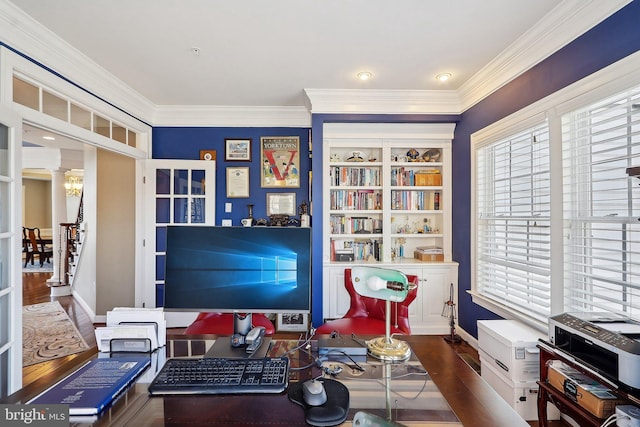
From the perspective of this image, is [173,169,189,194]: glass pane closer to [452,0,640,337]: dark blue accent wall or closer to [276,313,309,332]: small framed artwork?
[276,313,309,332]: small framed artwork

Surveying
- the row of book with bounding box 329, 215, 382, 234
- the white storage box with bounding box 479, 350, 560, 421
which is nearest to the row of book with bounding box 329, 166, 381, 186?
the row of book with bounding box 329, 215, 382, 234

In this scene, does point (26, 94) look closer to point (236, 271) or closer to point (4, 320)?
point (4, 320)

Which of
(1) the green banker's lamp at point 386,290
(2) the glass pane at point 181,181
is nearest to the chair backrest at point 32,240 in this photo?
(2) the glass pane at point 181,181

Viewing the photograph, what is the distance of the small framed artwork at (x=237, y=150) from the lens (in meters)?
3.83

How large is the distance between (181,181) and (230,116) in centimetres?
103

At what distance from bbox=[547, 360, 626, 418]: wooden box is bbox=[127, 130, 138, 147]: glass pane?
432 cm

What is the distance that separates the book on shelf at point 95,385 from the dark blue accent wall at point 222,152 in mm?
2834

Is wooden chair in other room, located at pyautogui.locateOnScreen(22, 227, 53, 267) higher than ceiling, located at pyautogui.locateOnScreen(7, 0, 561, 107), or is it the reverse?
ceiling, located at pyautogui.locateOnScreen(7, 0, 561, 107)

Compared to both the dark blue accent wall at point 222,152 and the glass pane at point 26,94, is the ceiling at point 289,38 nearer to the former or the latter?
the glass pane at point 26,94

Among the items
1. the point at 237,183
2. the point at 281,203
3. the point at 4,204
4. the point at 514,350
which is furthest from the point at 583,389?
the point at 237,183

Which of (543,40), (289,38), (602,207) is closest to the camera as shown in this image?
(602,207)

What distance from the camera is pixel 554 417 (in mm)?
1955

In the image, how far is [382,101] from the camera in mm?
3254

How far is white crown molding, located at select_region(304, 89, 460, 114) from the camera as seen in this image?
3193mm
